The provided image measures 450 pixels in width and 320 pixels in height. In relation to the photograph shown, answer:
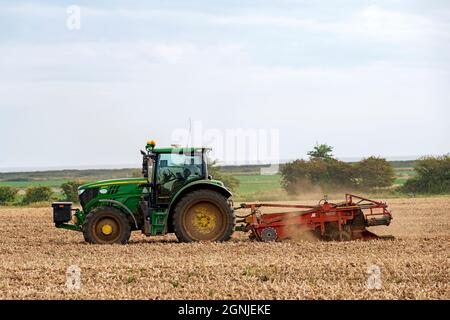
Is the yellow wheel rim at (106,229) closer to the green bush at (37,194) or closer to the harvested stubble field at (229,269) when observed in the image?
the harvested stubble field at (229,269)

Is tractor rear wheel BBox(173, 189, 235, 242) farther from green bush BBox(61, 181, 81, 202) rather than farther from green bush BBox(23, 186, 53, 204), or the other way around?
green bush BBox(23, 186, 53, 204)

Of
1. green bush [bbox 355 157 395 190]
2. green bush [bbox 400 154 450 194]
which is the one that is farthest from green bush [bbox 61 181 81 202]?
green bush [bbox 400 154 450 194]

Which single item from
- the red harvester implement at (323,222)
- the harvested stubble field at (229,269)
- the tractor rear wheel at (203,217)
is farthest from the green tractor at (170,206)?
the red harvester implement at (323,222)

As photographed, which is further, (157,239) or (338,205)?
(157,239)

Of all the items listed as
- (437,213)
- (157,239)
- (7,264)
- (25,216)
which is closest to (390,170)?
(437,213)

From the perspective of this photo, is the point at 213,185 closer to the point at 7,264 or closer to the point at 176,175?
A: the point at 176,175

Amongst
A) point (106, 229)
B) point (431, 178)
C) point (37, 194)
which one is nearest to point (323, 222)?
point (106, 229)

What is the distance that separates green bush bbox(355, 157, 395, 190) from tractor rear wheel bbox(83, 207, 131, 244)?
26283mm

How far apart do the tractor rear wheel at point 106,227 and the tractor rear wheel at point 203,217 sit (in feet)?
3.67

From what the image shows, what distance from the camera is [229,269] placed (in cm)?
1287

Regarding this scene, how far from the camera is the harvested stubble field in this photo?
11180 millimetres

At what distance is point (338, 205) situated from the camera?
16.8 m

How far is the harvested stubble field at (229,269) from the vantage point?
11180 mm
